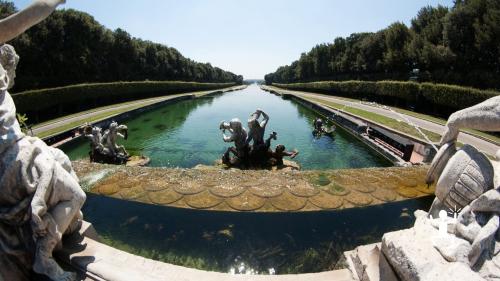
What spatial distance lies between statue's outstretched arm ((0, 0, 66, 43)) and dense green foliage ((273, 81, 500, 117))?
25090mm

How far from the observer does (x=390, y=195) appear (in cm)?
686

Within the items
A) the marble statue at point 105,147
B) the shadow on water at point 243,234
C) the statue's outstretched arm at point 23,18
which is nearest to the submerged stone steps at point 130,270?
the shadow on water at point 243,234

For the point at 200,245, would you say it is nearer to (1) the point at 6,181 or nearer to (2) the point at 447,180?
(1) the point at 6,181

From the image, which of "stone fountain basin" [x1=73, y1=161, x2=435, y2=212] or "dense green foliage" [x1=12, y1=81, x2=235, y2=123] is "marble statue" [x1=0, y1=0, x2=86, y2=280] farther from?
"dense green foliage" [x1=12, y1=81, x2=235, y2=123]

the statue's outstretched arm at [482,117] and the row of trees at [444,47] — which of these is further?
the row of trees at [444,47]

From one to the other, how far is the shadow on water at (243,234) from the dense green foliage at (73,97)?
18.9 meters

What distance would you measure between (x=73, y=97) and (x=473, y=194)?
101 feet

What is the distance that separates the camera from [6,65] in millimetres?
3256

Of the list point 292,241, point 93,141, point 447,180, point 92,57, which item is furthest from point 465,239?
point 92,57

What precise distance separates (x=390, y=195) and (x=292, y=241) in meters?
2.88

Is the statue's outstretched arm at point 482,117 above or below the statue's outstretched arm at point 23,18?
below

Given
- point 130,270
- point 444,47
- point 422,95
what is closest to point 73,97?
point 130,270

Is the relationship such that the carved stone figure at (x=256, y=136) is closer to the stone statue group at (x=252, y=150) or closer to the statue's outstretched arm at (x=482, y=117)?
the stone statue group at (x=252, y=150)

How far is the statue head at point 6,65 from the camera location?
3104mm
